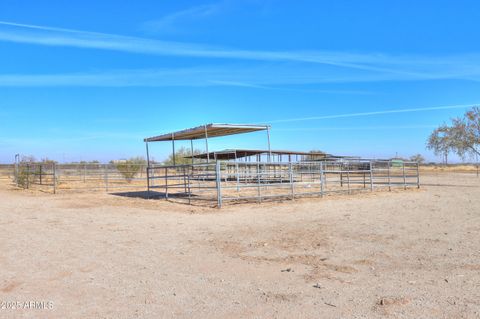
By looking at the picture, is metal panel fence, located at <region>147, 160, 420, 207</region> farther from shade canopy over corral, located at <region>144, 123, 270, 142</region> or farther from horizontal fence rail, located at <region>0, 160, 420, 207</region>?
shade canopy over corral, located at <region>144, 123, 270, 142</region>

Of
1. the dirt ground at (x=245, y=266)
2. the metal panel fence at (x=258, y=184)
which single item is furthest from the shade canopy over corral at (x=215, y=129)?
the dirt ground at (x=245, y=266)

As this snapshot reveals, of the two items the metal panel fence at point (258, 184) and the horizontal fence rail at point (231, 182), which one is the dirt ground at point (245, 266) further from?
the horizontal fence rail at point (231, 182)

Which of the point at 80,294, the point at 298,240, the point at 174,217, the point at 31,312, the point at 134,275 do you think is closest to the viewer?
the point at 31,312

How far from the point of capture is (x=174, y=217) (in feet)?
34.7

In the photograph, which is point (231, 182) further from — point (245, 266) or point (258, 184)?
point (245, 266)

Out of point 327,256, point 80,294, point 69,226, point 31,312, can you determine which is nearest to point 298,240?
point 327,256

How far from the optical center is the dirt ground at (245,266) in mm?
3883

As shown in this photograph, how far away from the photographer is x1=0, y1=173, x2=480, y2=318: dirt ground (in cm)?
388

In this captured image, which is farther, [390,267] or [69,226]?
[69,226]

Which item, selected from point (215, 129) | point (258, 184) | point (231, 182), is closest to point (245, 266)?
point (258, 184)

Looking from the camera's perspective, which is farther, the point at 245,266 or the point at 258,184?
the point at 258,184

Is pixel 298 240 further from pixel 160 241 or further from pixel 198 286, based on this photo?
pixel 198 286

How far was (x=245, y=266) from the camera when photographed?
5473mm

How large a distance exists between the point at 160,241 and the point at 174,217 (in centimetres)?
331
